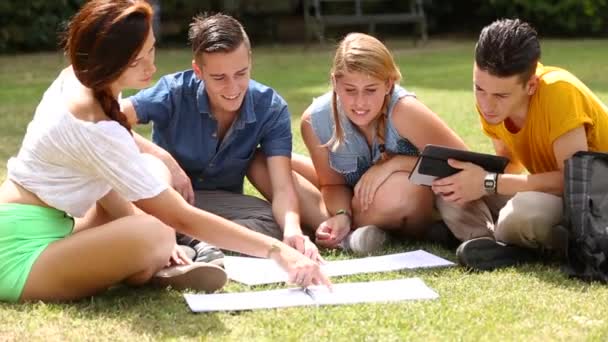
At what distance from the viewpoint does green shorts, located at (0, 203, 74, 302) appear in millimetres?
3297

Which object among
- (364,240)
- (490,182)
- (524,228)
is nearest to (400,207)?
(364,240)

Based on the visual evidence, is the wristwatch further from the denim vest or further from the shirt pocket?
the shirt pocket

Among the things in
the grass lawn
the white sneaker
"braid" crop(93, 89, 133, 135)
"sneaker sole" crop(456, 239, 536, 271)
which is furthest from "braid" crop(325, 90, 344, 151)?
"braid" crop(93, 89, 133, 135)

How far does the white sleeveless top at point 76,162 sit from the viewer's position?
320cm

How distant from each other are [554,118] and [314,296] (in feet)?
3.56

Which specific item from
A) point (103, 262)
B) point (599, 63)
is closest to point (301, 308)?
point (103, 262)

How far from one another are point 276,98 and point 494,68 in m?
1.06

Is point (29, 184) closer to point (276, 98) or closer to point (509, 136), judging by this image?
point (276, 98)

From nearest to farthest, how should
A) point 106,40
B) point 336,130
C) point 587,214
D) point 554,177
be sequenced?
point 106,40 < point 587,214 < point 554,177 < point 336,130

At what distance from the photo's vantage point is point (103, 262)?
328 cm

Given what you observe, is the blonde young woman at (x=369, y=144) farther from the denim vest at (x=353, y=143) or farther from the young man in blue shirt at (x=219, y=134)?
the young man in blue shirt at (x=219, y=134)

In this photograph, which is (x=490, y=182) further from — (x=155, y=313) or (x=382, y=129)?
(x=155, y=313)

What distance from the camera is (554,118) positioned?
3760mm

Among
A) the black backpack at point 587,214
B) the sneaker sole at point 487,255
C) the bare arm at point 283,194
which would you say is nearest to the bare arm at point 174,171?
the bare arm at point 283,194
